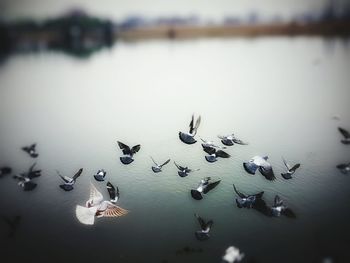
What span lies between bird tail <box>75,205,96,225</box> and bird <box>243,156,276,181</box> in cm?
479

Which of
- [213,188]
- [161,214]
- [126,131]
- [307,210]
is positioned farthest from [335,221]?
[126,131]

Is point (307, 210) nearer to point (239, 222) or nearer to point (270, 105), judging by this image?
point (239, 222)

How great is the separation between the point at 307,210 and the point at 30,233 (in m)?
7.49

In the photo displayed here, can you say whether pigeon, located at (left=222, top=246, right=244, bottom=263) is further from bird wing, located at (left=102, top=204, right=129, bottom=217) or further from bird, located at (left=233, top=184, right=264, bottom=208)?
bird wing, located at (left=102, top=204, right=129, bottom=217)

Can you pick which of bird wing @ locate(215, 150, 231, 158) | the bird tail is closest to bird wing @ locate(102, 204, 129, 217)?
the bird tail

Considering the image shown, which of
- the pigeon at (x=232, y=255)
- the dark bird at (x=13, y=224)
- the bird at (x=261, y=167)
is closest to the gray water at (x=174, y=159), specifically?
the dark bird at (x=13, y=224)

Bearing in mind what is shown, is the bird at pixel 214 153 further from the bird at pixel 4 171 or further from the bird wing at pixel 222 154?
the bird at pixel 4 171

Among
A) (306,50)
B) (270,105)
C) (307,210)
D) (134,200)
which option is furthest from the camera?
(306,50)

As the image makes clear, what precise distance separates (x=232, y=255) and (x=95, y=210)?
390 cm

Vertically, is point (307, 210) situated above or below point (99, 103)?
above

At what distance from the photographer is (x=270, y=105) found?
19.8 metres

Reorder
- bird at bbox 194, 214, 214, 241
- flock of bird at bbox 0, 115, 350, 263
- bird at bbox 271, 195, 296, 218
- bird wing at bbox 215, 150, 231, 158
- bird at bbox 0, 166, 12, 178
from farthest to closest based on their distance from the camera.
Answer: bird at bbox 0, 166, 12, 178
bird wing at bbox 215, 150, 231, 158
bird at bbox 271, 195, 296, 218
flock of bird at bbox 0, 115, 350, 263
bird at bbox 194, 214, 214, 241

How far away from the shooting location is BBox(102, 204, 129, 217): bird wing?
9727 millimetres

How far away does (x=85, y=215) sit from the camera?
965cm
